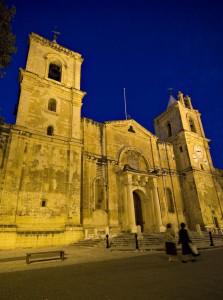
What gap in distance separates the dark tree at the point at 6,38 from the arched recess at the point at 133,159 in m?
13.9

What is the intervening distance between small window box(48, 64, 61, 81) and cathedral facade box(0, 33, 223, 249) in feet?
0.38

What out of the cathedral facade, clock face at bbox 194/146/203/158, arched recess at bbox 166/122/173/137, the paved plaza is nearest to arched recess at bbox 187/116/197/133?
the cathedral facade

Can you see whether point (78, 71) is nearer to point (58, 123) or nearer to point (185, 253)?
point (58, 123)

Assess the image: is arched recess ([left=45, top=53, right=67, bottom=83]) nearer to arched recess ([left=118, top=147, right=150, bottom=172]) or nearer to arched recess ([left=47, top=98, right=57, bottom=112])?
arched recess ([left=47, top=98, right=57, bottom=112])

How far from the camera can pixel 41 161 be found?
15977 millimetres

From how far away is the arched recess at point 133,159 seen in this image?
21798 millimetres

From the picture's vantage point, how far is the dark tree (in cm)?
1002

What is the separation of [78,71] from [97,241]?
18.4 m

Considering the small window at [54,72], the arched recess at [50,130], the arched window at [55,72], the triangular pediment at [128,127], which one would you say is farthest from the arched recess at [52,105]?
the triangular pediment at [128,127]

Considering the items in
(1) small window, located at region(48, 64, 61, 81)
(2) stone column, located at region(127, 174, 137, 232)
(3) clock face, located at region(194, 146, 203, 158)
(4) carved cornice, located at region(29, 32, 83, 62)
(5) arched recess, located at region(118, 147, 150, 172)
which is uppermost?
(4) carved cornice, located at region(29, 32, 83, 62)

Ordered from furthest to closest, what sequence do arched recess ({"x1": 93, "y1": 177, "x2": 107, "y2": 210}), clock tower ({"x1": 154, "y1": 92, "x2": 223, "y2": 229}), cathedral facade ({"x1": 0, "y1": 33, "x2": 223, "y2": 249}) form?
clock tower ({"x1": 154, "y1": 92, "x2": 223, "y2": 229}), arched recess ({"x1": 93, "y1": 177, "x2": 107, "y2": 210}), cathedral facade ({"x1": 0, "y1": 33, "x2": 223, "y2": 249})

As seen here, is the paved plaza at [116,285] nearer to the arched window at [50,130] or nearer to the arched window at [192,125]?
the arched window at [50,130]

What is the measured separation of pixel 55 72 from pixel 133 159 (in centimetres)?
1336

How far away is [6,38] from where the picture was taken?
10.2m
